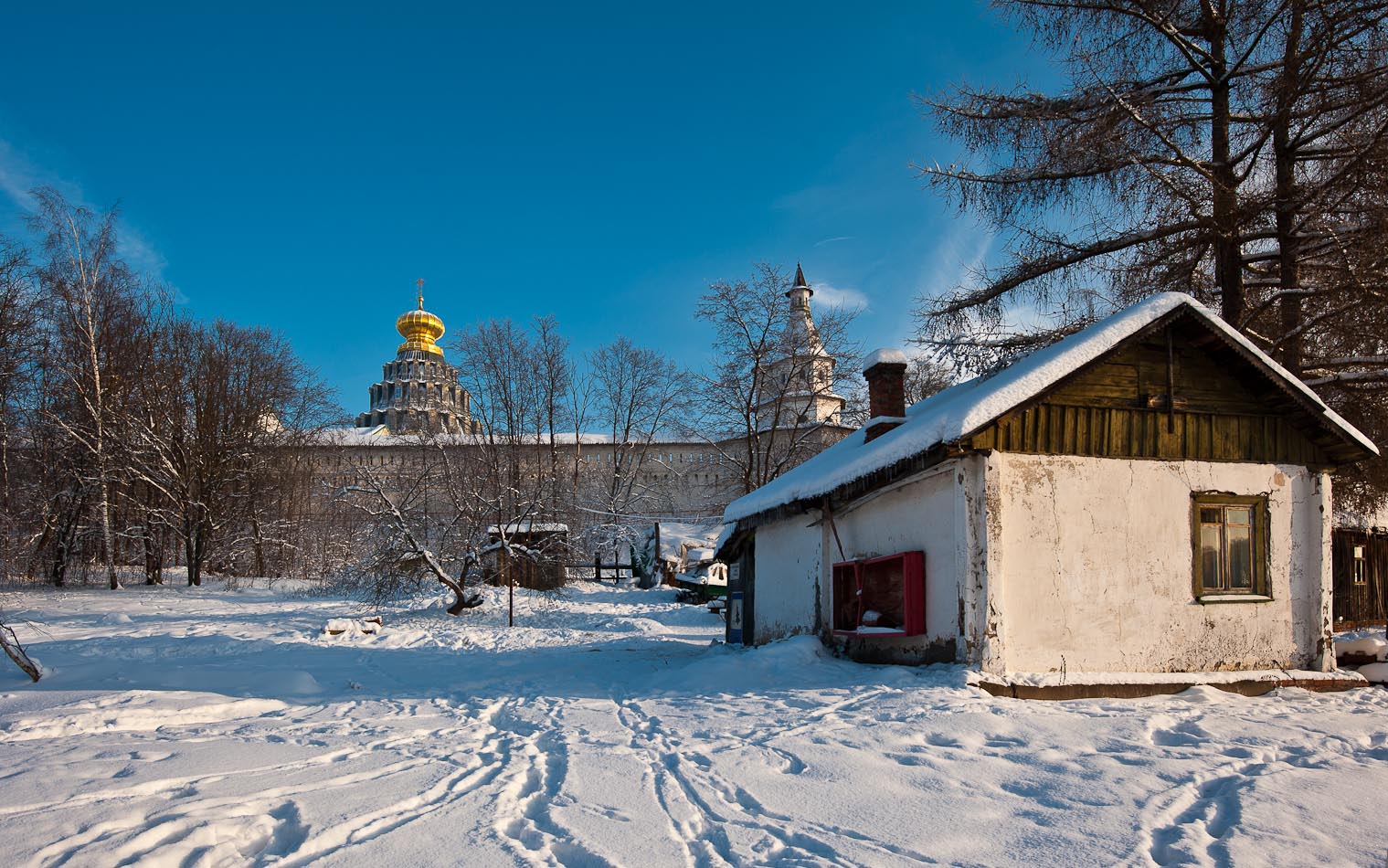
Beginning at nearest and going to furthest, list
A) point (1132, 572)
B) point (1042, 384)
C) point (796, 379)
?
1. point (1042, 384)
2. point (1132, 572)
3. point (796, 379)

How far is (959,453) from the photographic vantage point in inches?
374

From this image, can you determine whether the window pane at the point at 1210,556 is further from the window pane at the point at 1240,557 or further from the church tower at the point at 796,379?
the church tower at the point at 796,379

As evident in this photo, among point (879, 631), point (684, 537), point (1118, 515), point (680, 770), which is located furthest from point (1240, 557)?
point (684, 537)

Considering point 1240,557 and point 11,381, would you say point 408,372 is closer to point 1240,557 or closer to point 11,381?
point 11,381

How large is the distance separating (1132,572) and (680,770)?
→ 661cm

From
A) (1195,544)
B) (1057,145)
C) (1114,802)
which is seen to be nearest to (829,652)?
(1195,544)

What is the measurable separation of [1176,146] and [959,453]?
6687mm

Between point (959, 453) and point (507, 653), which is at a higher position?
point (959, 453)

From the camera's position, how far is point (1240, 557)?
35.6 ft

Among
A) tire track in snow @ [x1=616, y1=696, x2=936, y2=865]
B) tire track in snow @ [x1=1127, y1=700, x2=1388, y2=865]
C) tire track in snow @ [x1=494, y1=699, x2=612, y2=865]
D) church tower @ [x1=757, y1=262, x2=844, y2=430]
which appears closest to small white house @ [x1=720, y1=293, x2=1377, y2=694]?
tire track in snow @ [x1=1127, y1=700, x2=1388, y2=865]

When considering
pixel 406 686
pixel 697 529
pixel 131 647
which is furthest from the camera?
pixel 697 529

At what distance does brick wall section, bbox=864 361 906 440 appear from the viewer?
14.0 m

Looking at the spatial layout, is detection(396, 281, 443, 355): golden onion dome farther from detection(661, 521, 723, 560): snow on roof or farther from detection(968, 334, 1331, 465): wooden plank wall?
detection(968, 334, 1331, 465): wooden plank wall

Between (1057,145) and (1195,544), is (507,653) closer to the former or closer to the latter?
(1195,544)
